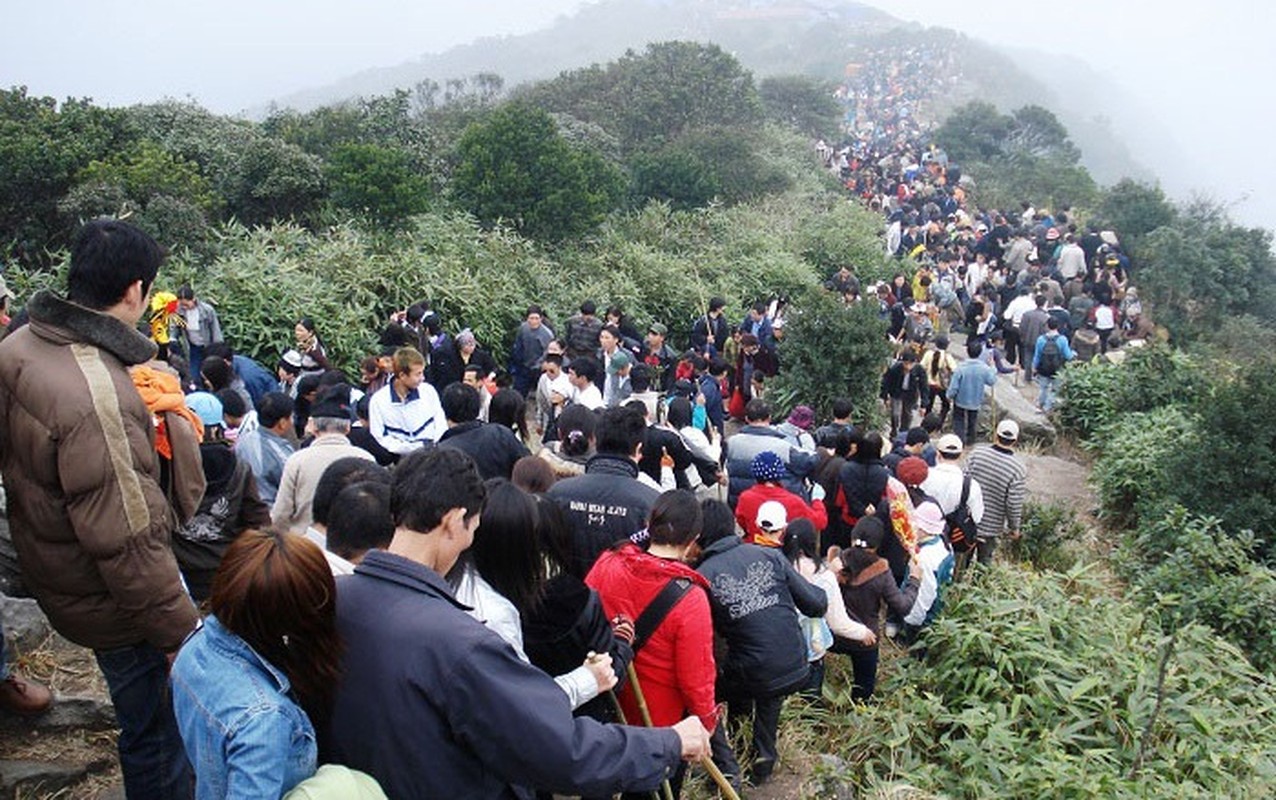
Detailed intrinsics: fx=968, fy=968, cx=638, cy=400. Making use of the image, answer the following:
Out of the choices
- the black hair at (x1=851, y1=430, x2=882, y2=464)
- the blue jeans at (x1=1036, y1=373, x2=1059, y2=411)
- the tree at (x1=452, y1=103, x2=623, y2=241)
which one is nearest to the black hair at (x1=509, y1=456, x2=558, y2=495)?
the black hair at (x1=851, y1=430, x2=882, y2=464)

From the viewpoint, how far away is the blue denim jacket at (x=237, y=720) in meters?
1.90

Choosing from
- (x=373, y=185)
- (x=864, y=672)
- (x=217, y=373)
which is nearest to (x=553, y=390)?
(x=217, y=373)

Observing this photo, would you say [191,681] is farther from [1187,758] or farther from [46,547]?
[1187,758]

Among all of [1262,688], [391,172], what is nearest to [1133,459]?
[1262,688]

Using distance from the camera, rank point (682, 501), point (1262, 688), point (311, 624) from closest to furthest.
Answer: point (311, 624)
point (682, 501)
point (1262, 688)

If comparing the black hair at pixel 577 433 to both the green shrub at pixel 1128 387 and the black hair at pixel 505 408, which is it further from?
the green shrub at pixel 1128 387

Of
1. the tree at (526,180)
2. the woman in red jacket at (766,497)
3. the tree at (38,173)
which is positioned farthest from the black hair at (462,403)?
the tree at (526,180)

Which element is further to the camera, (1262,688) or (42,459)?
(1262,688)

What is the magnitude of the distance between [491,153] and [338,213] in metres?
3.44

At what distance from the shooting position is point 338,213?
15203 mm

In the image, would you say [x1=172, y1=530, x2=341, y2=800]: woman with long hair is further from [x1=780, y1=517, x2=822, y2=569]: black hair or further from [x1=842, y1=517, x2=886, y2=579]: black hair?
[x1=842, y1=517, x2=886, y2=579]: black hair

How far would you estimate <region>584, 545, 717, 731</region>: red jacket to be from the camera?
336 cm

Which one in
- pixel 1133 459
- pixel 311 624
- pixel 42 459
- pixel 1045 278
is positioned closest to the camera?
pixel 311 624

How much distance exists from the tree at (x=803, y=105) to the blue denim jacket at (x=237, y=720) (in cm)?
4083
